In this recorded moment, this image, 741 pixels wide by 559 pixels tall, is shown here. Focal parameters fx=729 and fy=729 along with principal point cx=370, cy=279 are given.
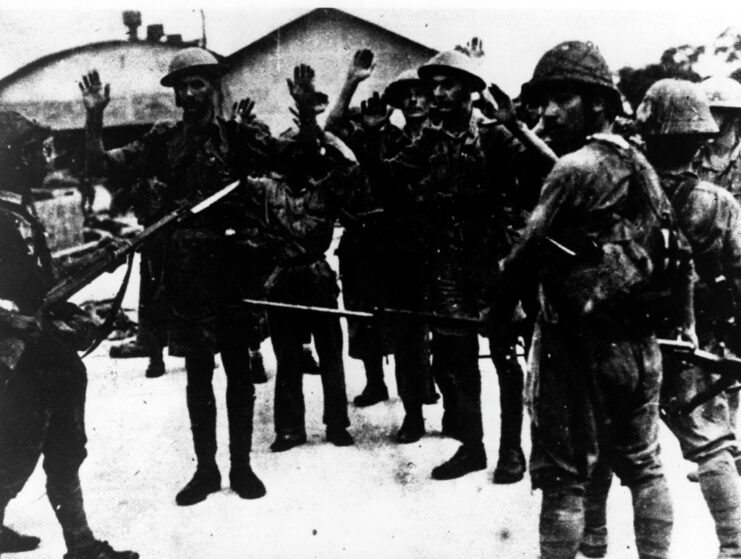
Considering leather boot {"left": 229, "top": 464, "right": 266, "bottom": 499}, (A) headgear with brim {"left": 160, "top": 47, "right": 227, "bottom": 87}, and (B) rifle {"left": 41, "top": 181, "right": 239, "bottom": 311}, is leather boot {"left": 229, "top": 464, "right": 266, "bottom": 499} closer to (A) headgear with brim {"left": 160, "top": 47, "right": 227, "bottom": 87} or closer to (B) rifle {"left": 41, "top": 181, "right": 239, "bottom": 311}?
(B) rifle {"left": 41, "top": 181, "right": 239, "bottom": 311}

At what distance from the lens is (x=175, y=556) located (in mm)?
3811

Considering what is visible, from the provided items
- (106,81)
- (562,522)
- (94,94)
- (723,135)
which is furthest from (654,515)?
(106,81)

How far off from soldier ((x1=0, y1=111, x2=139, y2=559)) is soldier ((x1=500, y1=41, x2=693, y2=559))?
2.16m

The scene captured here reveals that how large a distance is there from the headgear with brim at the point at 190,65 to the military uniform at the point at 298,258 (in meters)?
0.87

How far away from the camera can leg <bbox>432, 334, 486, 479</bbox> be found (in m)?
4.61

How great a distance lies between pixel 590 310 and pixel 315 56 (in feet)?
23.8

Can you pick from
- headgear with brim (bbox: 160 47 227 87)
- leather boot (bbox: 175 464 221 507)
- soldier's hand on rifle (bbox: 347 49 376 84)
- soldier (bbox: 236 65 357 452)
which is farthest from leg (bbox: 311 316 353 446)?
headgear with brim (bbox: 160 47 227 87)

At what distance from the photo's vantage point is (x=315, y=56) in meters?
9.42

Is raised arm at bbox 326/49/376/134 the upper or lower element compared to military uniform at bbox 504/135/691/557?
upper

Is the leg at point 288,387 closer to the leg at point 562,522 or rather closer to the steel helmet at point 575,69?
the leg at point 562,522

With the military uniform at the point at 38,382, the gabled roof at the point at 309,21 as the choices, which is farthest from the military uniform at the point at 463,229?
the gabled roof at the point at 309,21

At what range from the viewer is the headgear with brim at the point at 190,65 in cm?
424

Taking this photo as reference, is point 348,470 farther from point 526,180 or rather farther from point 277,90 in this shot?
point 277,90

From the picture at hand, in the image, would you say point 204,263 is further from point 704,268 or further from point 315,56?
point 315,56
